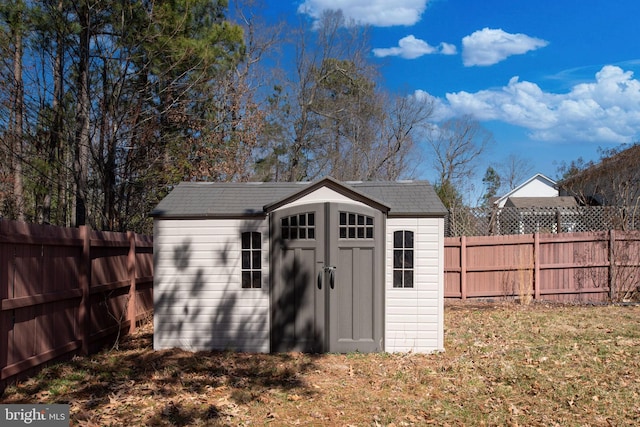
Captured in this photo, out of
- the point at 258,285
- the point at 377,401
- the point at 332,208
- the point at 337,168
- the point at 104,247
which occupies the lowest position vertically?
the point at 377,401

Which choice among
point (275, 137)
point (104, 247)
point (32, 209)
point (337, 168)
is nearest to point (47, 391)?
point (104, 247)

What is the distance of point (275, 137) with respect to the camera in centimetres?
2195

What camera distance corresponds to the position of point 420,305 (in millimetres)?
7102

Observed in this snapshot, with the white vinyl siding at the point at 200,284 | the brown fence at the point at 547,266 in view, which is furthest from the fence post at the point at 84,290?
the brown fence at the point at 547,266

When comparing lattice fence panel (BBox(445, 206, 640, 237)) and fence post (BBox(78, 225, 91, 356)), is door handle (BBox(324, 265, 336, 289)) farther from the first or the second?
lattice fence panel (BBox(445, 206, 640, 237))

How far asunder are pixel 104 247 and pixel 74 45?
698 cm

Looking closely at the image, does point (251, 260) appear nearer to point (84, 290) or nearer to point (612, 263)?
point (84, 290)

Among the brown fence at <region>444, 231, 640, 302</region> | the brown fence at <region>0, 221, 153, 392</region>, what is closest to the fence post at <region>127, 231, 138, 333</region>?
the brown fence at <region>0, 221, 153, 392</region>

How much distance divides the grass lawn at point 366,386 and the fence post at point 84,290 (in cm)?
31

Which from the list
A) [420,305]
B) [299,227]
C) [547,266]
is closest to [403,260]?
[420,305]

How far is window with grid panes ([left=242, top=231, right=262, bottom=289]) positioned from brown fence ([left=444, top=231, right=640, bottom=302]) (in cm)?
587

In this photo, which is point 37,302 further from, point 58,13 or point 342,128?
point 342,128

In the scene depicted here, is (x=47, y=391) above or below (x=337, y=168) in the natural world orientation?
below

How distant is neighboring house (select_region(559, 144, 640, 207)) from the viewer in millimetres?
15935
